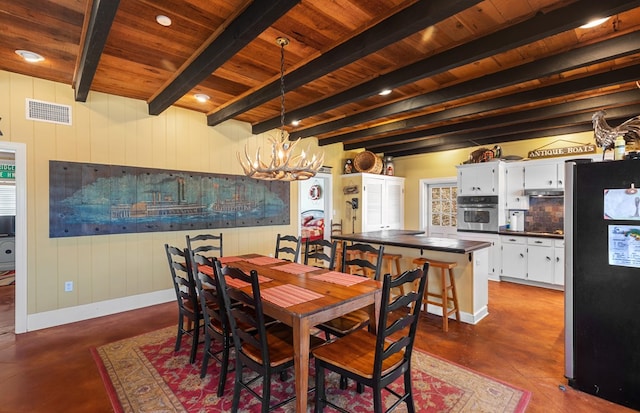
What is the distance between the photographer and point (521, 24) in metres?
2.14

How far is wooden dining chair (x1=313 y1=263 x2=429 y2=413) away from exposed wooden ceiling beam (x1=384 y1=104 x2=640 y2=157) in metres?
4.08

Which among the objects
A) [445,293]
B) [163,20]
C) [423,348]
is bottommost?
[423,348]

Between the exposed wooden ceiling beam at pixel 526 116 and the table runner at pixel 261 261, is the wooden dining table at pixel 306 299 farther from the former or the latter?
the exposed wooden ceiling beam at pixel 526 116

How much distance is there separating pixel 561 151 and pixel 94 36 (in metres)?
6.31

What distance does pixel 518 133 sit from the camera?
520cm

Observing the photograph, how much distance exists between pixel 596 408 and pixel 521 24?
2.67 m

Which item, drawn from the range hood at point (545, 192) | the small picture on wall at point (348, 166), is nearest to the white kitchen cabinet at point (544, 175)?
the range hood at point (545, 192)

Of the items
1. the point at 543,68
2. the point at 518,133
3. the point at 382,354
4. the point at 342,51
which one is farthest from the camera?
the point at 518,133

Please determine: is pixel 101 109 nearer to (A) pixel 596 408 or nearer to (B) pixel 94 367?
(B) pixel 94 367

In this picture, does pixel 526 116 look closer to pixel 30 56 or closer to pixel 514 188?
pixel 514 188

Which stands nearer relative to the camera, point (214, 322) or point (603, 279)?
point (603, 279)

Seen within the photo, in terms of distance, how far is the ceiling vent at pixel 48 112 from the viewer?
3.26 metres

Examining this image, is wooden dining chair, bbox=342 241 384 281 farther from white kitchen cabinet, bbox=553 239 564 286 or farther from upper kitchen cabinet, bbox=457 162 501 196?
white kitchen cabinet, bbox=553 239 564 286

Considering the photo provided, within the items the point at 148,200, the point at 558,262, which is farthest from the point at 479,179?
the point at 148,200
